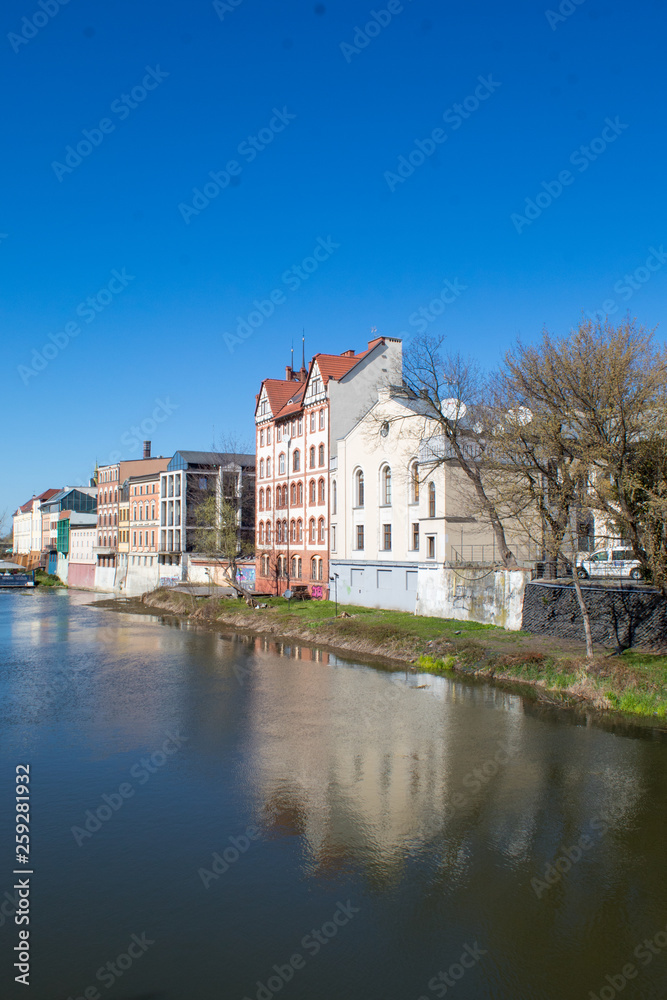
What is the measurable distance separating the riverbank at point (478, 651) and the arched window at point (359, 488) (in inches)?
233

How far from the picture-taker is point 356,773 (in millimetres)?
15969

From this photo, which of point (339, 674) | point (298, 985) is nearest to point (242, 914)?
point (298, 985)

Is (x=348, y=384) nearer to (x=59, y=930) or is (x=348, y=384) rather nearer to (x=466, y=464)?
(x=466, y=464)

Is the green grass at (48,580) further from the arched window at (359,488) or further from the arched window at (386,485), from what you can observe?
the arched window at (386,485)

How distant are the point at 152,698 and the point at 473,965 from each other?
54.5 ft

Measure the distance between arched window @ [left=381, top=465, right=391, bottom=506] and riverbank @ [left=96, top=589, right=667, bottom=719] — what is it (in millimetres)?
5742

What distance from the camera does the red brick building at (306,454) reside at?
4512 centimetres

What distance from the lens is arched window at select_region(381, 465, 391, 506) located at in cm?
3938

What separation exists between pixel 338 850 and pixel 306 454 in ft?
122

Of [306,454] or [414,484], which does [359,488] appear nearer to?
[414,484]

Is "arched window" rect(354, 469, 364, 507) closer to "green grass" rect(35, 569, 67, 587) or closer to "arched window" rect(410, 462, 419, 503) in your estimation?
"arched window" rect(410, 462, 419, 503)

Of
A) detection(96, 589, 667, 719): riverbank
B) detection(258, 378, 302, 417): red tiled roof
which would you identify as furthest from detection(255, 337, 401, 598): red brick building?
detection(96, 589, 667, 719): riverbank

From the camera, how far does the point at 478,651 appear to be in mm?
26594

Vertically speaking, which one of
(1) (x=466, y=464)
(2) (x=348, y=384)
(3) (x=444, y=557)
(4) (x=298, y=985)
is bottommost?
(4) (x=298, y=985)
